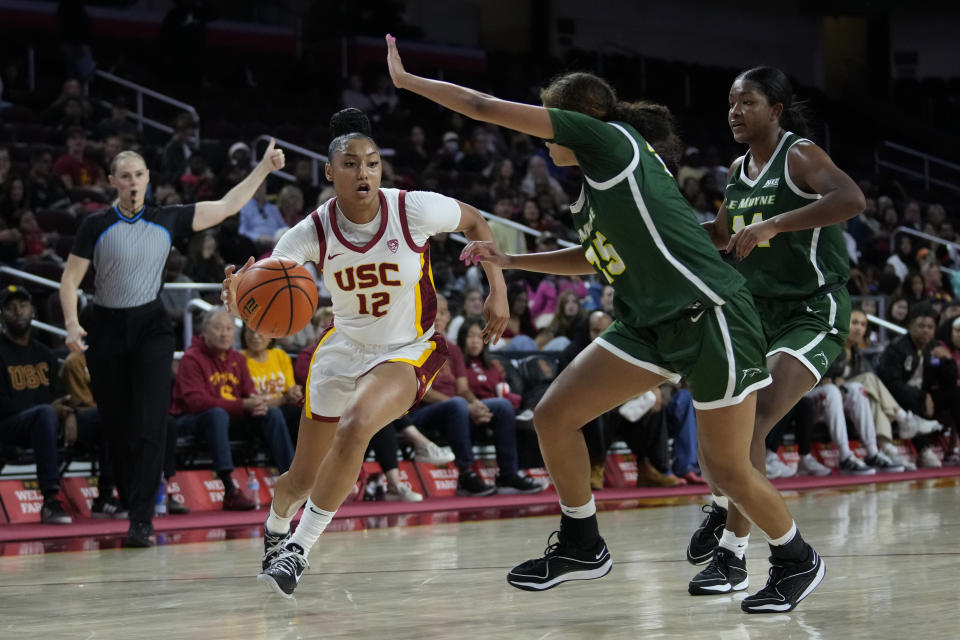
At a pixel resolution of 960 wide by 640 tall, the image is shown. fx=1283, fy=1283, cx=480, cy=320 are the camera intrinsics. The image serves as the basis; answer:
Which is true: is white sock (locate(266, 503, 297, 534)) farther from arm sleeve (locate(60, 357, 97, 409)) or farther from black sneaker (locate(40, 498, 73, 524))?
arm sleeve (locate(60, 357, 97, 409))

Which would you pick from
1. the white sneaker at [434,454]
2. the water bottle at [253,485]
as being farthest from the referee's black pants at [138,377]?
the white sneaker at [434,454]

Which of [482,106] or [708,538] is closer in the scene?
[482,106]

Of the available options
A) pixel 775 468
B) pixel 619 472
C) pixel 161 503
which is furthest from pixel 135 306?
pixel 775 468

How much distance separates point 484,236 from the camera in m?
5.10

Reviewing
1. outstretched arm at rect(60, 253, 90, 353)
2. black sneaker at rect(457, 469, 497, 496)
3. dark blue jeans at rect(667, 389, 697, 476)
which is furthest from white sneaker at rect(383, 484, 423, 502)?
outstretched arm at rect(60, 253, 90, 353)

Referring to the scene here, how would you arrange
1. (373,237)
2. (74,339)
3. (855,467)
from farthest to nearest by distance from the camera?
(855,467)
(74,339)
(373,237)

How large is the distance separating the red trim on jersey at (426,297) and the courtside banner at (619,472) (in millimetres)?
5447

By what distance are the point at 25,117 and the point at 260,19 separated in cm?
734

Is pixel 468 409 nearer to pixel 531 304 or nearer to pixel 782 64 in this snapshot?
pixel 531 304

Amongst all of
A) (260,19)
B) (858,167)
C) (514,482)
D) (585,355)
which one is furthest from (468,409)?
(858,167)

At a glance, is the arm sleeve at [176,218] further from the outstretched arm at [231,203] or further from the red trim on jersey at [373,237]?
the red trim on jersey at [373,237]

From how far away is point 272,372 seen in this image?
900 cm

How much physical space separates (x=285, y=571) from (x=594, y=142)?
74.9 inches

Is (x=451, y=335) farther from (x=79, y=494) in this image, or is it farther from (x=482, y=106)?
(x=482, y=106)
